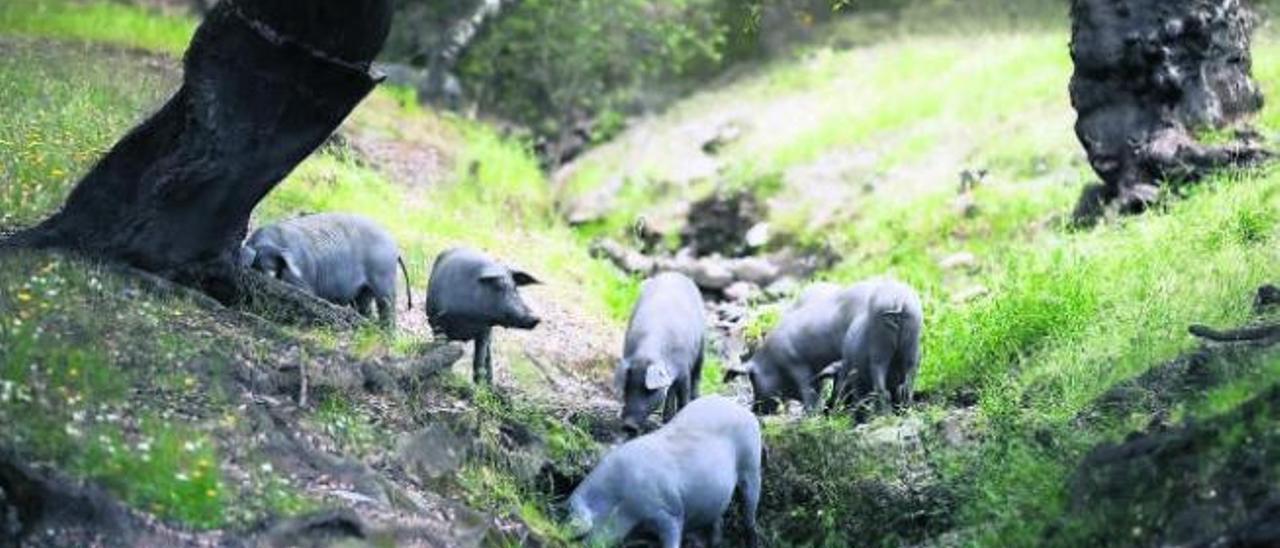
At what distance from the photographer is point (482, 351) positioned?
1489 centimetres

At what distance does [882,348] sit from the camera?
15047 mm

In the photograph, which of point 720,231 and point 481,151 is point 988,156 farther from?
point 481,151

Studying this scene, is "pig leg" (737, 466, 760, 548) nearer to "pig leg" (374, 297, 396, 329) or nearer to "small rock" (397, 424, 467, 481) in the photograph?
"small rock" (397, 424, 467, 481)

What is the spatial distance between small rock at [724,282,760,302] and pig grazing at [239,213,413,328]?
27.8 ft

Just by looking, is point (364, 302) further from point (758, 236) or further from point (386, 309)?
→ point (758, 236)

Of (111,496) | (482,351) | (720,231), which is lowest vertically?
(720,231)

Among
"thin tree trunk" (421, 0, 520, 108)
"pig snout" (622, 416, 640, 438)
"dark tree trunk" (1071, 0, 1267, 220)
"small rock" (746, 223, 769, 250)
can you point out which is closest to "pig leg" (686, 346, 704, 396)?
"pig snout" (622, 416, 640, 438)

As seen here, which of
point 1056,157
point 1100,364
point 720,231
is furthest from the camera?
point 720,231

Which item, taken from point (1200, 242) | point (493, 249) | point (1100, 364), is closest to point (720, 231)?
point (493, 249)

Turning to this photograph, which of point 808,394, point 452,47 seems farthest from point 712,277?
point 808,394

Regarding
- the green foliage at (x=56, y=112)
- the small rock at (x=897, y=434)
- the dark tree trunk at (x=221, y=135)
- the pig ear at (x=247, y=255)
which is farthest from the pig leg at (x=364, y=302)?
the small rock at (x=897, y=434)

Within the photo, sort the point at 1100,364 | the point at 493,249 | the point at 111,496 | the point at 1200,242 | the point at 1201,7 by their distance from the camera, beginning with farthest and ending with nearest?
the point at 493,249 < the point at 1201,7 < the point at 1200,242 < the point at 1100,364 < the point at 111,496

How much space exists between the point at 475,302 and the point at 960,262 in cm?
863

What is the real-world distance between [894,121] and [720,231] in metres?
3.40
